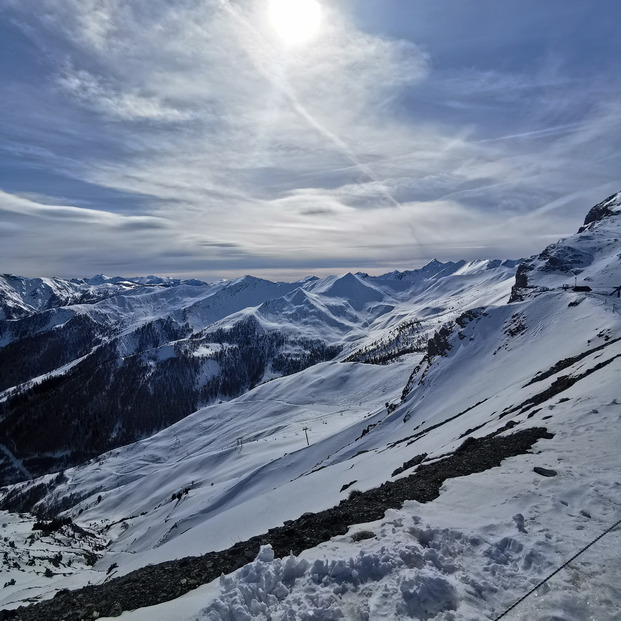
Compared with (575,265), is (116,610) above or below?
below

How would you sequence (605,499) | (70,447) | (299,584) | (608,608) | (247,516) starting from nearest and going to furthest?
1. (608,608)
2. (299,584)
3. (605,499)
4. (247,516)
5. (70,447)

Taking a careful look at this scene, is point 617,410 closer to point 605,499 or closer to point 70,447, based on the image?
point 605,499

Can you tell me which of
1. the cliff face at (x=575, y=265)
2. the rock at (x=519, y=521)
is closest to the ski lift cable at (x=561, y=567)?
the rock at (x=519, y=521)

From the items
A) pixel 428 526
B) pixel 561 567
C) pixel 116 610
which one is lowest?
pixel 116 610

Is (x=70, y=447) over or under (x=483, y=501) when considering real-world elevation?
under

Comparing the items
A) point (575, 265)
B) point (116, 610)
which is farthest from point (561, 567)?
point (575, 265)

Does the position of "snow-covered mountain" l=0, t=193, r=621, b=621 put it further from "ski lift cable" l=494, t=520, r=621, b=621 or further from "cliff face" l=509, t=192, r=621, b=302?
"cliff face" l=509, t=192, r=621, b=302

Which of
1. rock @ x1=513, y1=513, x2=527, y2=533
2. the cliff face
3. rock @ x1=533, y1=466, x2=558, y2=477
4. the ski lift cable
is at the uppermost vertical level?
the cliff face

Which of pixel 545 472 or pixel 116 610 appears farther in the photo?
pixel 545 472

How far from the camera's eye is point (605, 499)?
9.67 m

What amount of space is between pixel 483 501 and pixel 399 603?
5.48 m

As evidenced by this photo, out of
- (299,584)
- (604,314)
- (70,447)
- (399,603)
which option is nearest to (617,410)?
(399,603)

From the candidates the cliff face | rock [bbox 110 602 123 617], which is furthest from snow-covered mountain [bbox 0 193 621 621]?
the cliff face

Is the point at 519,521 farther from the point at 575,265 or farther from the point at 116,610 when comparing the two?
the point at 575,265
